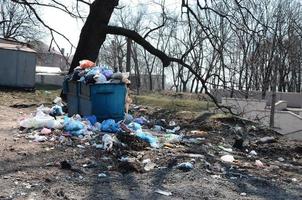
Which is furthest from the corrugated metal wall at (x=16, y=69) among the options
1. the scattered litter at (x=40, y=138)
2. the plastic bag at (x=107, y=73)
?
the scattered litter at (x=40, y=138)

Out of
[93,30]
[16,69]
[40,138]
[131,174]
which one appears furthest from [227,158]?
[16,69]

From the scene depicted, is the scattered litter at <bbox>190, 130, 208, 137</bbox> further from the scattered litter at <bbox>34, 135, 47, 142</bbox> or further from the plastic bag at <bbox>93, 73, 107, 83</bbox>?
the scattered litter at <bbox>34, 135, 47, 142</bbox>

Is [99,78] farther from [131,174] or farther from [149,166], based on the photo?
[131,174]

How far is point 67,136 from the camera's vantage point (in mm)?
7773

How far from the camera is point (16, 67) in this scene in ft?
71.5

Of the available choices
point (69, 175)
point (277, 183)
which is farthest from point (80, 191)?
point (277, 183)

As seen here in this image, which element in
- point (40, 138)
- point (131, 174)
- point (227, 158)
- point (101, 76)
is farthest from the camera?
point (101, 76)

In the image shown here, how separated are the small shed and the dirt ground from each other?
44.7 ft

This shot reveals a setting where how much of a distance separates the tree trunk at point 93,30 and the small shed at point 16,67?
24.9ft

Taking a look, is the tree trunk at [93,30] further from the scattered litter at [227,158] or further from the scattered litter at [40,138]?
the scattered litter at [227,158]

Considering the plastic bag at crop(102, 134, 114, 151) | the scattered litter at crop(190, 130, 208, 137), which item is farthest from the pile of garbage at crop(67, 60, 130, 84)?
the plastic bag at crop(102, 134, 114, 151)

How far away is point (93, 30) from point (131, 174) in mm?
9523

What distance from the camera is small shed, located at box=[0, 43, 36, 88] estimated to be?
70.6ft

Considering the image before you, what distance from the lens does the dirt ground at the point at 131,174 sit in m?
5.34
